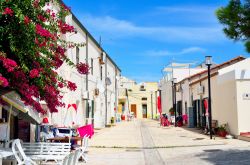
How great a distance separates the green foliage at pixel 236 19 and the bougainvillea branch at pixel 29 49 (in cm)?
425

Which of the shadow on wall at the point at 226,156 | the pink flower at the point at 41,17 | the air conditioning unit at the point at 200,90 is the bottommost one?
the shadow on wall at the point at 226,156

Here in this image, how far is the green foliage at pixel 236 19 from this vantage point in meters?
10.4

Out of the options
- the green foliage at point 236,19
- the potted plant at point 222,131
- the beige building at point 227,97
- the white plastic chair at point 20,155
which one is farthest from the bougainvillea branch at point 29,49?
the potted plant at point 222,131

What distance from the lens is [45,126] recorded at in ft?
43.8

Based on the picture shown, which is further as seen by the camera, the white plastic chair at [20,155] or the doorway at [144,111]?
the doorway at [144,111]

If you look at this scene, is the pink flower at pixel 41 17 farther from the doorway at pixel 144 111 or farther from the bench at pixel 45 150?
the doorway at pixel 144 111

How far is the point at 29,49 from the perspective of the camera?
7137 mm

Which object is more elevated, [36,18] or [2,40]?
[36,18]

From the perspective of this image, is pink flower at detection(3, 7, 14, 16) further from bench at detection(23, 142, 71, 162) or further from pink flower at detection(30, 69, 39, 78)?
bench at detection(23, 142, 71, 162)

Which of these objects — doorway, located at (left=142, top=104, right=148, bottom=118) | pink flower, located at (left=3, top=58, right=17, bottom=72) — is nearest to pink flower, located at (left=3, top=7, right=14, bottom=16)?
pink flower, located at (left=3, top=58, right=17, bottom=72)

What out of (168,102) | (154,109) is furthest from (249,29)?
(154,109)

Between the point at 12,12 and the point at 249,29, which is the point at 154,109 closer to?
the point at 249,29

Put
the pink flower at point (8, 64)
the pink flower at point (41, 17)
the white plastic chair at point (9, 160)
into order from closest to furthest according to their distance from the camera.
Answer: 1. the pink flower at point (8, 64)
2. the pink flower at point (41, 17)
3. the white plastic chair at point (9, 160)

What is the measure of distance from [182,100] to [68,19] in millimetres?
17640
